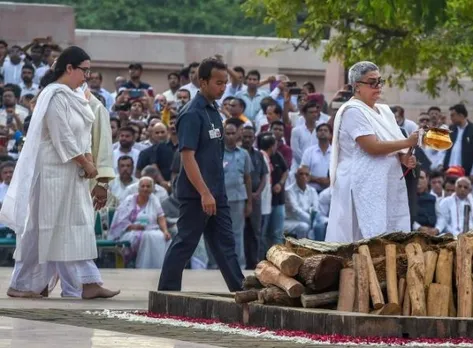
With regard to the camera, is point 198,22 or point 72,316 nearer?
point 72,316

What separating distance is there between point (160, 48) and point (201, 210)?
874 inches

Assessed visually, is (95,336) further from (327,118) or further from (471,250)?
(327,118)

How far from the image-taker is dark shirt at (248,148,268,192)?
23.5 meters

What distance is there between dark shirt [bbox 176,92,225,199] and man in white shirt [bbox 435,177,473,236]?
10.5 m

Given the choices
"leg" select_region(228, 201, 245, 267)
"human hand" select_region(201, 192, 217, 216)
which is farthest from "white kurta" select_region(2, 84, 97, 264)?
"leg" select_region(228, 201, 245, 267)

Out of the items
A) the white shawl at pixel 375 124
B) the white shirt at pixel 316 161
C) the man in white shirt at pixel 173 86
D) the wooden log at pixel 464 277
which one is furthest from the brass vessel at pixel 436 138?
the man in white shirt at pixel 173 86

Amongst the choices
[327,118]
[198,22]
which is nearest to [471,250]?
[327,118]

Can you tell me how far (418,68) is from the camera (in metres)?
29.5

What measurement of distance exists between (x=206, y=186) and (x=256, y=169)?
9.65 m

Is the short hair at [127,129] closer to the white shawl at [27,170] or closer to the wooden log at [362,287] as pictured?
the white shawl at [27,170]

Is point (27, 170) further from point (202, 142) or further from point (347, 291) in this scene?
point (347, 291)

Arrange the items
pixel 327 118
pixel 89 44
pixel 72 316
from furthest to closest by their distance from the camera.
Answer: pixel 89 44
pixel 327 118
pixel 72 316

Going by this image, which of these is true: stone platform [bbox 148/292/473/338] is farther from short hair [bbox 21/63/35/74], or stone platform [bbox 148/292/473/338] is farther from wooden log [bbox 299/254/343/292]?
short hair [bbox 21/63/35/74]

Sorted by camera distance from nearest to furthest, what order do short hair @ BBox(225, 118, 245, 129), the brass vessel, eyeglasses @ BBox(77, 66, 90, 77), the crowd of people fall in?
the brass vessel
eyeglasses @ BBox(77, 66, 90, 77)
the crowd of people
short hair @ BBox(225, 118, 245, 129)
